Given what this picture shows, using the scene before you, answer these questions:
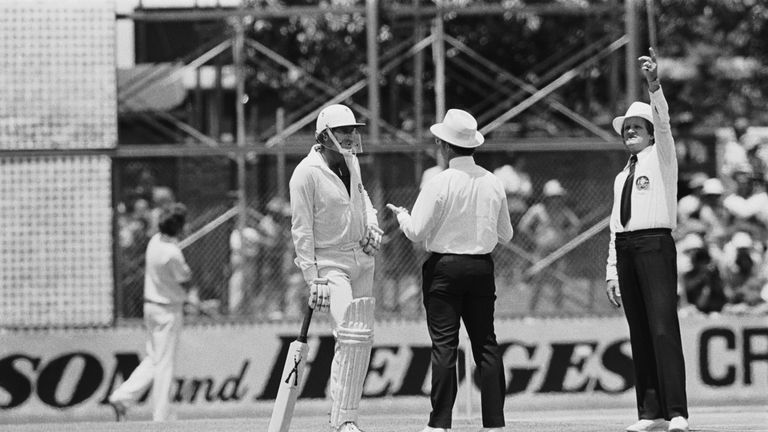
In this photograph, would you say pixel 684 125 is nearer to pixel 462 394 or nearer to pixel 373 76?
pixel 373 76

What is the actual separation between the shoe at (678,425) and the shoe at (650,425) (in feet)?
0.91

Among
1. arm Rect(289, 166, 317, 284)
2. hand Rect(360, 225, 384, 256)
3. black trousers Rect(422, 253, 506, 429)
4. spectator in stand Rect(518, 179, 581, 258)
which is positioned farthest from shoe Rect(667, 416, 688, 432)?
spectator in stand Rect(518, 179, 581, 258)

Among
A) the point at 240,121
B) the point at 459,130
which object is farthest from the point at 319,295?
the point at 240,121

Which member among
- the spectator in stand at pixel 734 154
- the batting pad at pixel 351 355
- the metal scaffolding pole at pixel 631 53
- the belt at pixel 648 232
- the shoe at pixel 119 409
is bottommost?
the shoe at pixel 119 409

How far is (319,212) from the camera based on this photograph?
9.89 metres

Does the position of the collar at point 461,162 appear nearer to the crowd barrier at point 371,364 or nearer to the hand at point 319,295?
the hand at point 319,295

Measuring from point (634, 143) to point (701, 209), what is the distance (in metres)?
7.10

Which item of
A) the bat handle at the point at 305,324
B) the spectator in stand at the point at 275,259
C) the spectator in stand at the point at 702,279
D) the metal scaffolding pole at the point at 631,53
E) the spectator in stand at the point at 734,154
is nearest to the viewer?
the bat handle at the point at 305,324

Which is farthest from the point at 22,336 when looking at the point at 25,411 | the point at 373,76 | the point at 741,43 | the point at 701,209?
the point at 741,43

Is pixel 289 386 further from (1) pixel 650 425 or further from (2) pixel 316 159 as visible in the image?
(1) pixel 650 425

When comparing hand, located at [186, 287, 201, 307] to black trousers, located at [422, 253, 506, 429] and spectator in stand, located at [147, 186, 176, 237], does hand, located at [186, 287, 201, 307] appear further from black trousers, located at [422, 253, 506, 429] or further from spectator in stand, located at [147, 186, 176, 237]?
black trousers, located at [422, 253, 506, 429]

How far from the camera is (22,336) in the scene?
1582 cm

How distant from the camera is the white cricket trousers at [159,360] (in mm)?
14625

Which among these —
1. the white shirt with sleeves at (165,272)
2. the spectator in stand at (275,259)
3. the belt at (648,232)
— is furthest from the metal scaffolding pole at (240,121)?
the belt at (648,232)
